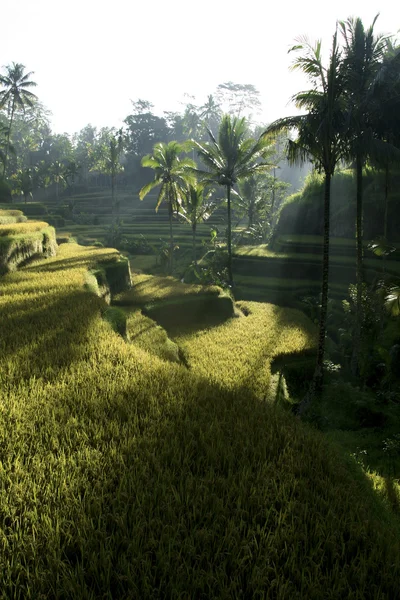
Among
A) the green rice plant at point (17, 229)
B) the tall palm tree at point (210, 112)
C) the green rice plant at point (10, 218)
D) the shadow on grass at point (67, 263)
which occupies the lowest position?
the shadow on grass at point (67, 263)

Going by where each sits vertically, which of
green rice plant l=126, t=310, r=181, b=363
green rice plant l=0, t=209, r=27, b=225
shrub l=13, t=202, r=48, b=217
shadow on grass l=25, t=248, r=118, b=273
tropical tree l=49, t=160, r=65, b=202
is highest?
tropical tree l=49, t=160, r=65, b=202

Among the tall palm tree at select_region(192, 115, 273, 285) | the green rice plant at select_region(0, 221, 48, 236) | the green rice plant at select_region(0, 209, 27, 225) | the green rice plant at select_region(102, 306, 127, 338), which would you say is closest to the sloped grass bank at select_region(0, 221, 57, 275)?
the green rice plant at select_region(0, 221, 48, 236)

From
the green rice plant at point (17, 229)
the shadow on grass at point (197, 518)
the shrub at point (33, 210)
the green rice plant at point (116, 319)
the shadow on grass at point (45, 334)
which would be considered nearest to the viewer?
the shadow on grass at point (197, 518)

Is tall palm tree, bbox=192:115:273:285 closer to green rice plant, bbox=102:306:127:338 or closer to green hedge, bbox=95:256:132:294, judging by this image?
green hedge, bbox=95:256:132:294

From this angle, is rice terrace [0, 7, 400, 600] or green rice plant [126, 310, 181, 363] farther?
green rice plant [126, 310, 181, 363]

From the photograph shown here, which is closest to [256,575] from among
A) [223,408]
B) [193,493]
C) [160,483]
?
[193,493]

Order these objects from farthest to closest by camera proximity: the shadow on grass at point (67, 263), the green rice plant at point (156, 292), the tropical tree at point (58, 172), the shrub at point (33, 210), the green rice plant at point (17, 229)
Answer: the tropical tree at point (58, 172), the shrub at point (33, 210), the green rice plant at point (156, 292), the green rice plant at point (17, 229), the shadow on grass at point (67, 263)

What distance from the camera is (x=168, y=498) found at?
274 cm

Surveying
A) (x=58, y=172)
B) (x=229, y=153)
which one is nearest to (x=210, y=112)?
(x=58, y=172)

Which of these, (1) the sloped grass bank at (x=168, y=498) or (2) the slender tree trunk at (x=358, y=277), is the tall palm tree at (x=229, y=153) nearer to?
(2) the slender tree trunk at (x=358, y=277)

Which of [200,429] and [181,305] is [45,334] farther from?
[181,305]

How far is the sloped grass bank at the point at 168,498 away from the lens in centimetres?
223

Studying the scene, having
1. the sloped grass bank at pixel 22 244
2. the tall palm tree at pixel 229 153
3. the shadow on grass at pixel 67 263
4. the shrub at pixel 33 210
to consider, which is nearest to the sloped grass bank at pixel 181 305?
the shadow on grass at pixel 67 263

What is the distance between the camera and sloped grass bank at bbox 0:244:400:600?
2.23 metres
